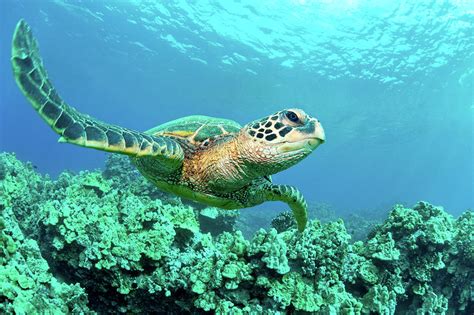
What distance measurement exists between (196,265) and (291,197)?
136cm

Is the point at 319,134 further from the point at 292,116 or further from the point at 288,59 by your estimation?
the point at 288,59

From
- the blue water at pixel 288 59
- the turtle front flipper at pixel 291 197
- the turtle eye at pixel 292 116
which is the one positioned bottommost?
the turtle eye at pixel 292 116

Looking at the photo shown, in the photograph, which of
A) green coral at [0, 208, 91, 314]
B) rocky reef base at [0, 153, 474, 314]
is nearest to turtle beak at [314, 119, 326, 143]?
rocky reef base at [0, 153, 474, 314]

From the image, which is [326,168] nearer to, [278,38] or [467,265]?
[278,38]

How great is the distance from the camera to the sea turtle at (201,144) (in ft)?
7.34

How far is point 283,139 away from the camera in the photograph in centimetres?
264

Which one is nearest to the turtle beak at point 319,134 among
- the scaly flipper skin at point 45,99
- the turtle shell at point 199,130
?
the turtle shell at point 199,130

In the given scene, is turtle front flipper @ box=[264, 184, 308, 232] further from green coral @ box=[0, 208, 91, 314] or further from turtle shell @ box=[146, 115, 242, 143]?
green coral @ box=[0, 208, 91, 314]

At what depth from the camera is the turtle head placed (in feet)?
8.45

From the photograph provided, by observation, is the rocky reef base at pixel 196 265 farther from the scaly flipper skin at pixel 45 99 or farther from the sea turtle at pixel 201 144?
the scaly flipper skin at pixel 45 99

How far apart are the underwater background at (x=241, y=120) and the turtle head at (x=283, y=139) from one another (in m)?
0.89

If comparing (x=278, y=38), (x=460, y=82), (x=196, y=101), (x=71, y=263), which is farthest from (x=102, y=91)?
(x=71, y=263)

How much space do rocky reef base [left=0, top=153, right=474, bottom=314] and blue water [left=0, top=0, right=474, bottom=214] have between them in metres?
17.0

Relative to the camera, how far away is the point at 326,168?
80750 millimetres
